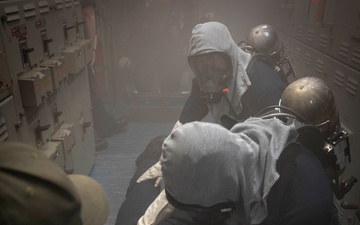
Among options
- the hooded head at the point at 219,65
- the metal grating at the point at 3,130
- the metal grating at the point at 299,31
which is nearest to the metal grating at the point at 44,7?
the metal grating at the point at 3,130

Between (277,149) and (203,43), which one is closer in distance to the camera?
(277,149)

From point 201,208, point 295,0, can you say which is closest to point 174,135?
point 201,208

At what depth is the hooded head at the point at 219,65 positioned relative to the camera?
6.28 ft

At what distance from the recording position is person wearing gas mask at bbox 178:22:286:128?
188 centimetres

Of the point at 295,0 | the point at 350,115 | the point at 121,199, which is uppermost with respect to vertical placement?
the point at 295,0

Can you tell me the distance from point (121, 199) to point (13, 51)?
1443 millimetres

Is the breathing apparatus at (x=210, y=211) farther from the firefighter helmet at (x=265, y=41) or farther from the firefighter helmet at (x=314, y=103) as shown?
the firefighter helmet at (x=265, y=41)

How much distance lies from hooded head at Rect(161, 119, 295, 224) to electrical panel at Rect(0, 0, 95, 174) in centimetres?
77

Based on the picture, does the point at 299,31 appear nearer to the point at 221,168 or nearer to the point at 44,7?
the point at 44,7

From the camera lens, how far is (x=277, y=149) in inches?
42.1

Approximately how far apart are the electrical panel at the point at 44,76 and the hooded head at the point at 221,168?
766mm

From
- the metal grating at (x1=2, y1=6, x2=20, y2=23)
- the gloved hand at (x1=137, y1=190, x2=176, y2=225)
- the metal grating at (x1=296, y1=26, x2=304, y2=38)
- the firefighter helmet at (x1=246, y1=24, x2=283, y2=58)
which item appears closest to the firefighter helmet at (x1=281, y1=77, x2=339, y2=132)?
the gloved hand at (x1=137, y1=190, x2=176, y2=225)

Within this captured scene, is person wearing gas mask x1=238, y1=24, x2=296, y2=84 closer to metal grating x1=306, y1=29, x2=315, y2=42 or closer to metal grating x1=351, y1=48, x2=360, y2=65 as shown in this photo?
metal grating x1=306, y1=29, x2=315, y2=42

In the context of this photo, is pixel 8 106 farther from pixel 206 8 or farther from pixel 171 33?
pixel 206 8
